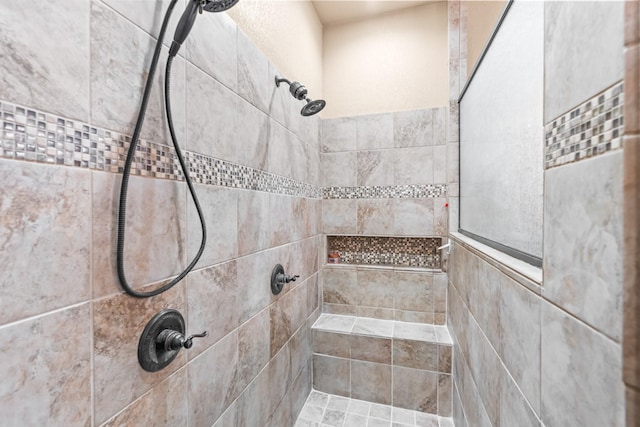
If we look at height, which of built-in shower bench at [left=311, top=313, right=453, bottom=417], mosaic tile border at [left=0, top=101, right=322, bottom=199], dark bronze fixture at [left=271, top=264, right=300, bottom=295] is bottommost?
built-in shower bench at [left=311, top=313, right=453, bottom=417]

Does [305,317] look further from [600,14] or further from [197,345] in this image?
[600,14]

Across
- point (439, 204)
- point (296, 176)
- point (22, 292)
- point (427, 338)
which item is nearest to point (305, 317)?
point (427, 338)

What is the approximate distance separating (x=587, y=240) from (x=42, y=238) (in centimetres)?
101

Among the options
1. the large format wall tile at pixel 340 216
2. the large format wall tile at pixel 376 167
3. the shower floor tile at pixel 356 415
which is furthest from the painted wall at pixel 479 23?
the shower floor tile at pixel 356 415

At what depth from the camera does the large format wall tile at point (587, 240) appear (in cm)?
42

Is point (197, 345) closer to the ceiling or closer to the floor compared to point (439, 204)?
closer to the floor

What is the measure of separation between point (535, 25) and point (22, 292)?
149 cm

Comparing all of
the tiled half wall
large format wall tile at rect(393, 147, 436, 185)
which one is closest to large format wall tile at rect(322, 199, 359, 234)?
the tiled half wall

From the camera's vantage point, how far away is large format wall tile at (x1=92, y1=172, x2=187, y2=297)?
0.60m

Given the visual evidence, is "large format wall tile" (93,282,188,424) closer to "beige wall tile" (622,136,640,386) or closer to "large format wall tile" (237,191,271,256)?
"large format wall tile" (237,191,271,256)

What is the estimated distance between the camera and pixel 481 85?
1.47 metres

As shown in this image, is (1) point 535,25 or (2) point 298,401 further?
(2) point 298,401

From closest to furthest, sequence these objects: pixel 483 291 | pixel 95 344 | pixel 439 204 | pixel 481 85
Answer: pixel 95 344, pixel 483 291, pixel 481 85, pixel 439 204

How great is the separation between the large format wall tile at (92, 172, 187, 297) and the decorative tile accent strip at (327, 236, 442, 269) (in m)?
1.65
